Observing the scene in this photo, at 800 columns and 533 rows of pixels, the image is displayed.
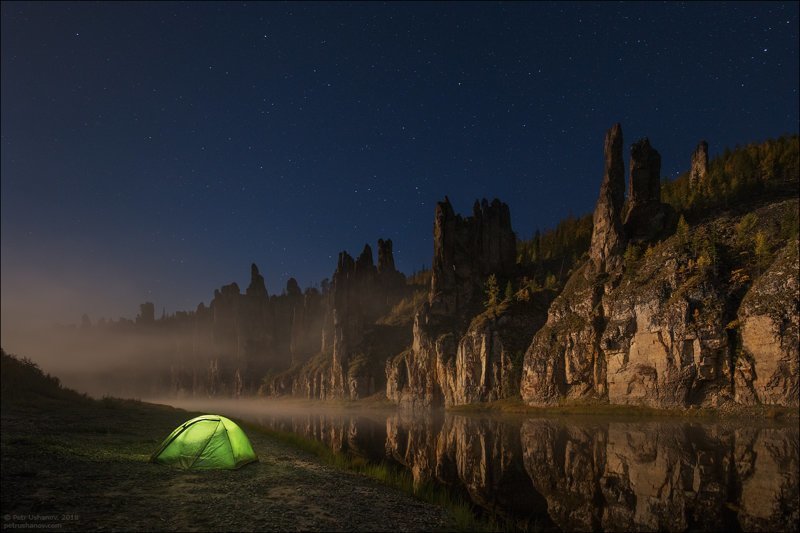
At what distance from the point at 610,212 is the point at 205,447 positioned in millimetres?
127351

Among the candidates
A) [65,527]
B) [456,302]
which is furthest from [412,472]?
[456,302]

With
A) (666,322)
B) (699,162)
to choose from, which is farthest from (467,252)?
(699,162)

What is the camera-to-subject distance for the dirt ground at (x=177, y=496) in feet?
48.4

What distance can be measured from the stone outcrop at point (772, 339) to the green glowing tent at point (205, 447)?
83544 mm

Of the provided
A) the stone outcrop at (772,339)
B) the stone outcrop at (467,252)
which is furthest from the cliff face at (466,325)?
the stone outcrop at (772,339)

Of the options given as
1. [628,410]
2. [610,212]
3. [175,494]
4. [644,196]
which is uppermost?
[644,196]

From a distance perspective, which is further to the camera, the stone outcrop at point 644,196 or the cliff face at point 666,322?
the stone outcrop at point 644,196

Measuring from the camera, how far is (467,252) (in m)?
177

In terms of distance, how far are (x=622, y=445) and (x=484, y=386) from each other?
89590 millimetres

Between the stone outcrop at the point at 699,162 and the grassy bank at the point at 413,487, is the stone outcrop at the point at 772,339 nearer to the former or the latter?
the grassy bank at the point at 413,487

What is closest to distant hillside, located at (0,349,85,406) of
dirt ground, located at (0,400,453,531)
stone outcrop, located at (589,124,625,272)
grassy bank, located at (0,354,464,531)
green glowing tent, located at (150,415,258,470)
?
grassy bank, located at (0,354,464,531)

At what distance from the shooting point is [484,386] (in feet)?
410

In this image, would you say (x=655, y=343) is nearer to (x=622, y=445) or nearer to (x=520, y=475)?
(x=622, y=445)

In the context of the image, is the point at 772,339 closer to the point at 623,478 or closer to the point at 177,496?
the point at 623,478
